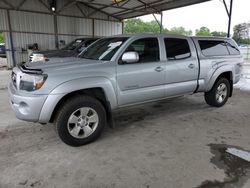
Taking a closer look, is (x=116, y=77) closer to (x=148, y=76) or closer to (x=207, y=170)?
(x=148, y=76)

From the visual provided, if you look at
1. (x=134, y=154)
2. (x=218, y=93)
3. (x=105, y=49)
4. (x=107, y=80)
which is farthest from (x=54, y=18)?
(x=134, y=154)

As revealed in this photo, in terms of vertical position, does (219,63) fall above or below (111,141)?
above

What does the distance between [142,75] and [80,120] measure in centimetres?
133

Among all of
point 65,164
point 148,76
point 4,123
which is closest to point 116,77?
point 148,76

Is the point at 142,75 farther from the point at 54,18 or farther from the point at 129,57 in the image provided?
the point at 54,18

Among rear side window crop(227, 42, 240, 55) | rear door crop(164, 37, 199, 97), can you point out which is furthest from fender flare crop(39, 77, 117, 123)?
rear side window crop(227, 42, 240, 55)

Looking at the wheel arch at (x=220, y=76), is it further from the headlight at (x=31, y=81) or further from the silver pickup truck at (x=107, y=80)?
the headlight at (x=31, y=81)

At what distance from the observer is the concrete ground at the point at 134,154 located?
2367mm

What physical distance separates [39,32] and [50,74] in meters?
13.4

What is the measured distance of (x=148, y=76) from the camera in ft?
12.0

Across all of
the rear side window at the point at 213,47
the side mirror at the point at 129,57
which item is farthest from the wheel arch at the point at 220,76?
the side mirror at the point at 129,57

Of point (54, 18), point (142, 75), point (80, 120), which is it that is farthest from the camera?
point (54, 18)

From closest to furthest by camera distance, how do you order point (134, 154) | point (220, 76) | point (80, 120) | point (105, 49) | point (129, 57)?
point (134, 154), point (80, 120), point (129, 57), point (105, 49), point (220, 76)

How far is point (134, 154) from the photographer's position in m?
2.92
